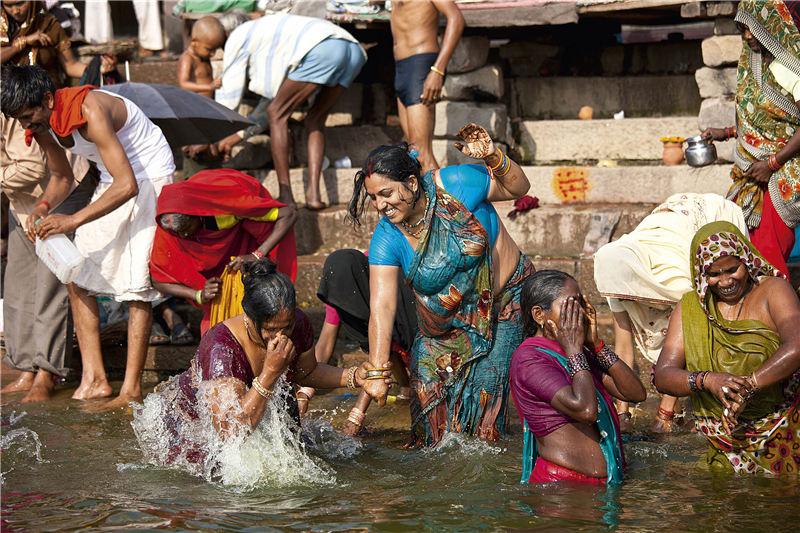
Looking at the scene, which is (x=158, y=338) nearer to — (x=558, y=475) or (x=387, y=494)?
(x=387, y=494)

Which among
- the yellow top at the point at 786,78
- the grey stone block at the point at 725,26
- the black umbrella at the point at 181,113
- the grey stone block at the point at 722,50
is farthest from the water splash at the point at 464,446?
the grey stone block at the point at 725,26

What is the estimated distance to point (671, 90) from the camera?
32.7 ft

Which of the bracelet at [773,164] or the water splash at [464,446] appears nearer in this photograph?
the water splash at [464,446]

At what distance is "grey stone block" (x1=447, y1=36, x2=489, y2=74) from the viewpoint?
9.30 m

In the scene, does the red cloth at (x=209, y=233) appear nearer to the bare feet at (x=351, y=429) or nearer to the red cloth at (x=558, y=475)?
the bare feet at (x=351, y=429)

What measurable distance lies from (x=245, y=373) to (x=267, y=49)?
15.0 feet

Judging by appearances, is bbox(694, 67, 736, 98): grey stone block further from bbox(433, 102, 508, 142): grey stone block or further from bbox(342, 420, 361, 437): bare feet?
bbox(342, 420, 361, 437): bare feet

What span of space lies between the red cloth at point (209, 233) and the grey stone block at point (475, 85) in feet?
8.93

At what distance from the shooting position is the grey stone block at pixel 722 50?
831 centimetres

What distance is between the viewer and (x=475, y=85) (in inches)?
370

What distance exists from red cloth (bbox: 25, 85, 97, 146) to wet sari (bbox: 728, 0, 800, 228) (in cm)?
394

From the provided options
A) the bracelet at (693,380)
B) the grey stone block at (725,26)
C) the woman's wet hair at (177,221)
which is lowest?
the bracelet at (693,380)

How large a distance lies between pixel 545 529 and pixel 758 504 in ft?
3.24

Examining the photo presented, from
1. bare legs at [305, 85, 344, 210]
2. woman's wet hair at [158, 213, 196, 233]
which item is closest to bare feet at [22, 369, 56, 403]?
woman's wet hair at [158, 213, 196, 233]
